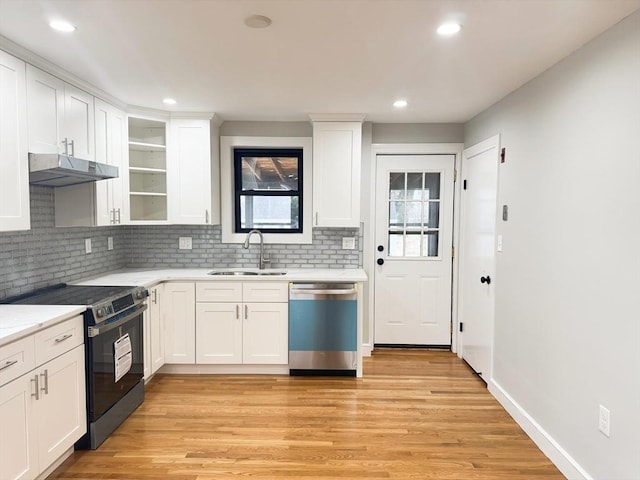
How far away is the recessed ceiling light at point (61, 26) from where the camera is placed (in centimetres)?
203

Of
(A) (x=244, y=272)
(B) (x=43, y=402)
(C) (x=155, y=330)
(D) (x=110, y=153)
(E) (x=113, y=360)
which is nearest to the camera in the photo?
(B) (x=43, y=402)

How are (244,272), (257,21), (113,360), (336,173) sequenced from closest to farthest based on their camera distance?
1. (257,21)
2. (113,360)
3. (336,173)
4. (244,272)

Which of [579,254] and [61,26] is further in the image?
[579,254]

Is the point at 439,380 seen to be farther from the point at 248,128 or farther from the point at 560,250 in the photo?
the point at 248,128

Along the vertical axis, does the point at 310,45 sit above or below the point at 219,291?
above

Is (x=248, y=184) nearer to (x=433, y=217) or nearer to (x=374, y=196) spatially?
(x=374, y=196)

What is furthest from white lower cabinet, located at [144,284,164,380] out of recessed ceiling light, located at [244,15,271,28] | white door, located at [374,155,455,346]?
recessed ceiling light, located at [244,15,271,28]

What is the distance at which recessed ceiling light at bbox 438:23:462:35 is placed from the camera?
6.62 ft

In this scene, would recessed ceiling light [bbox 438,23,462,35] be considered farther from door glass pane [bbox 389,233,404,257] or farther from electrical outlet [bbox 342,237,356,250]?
door glass pane [bbox 389,233,404,257]

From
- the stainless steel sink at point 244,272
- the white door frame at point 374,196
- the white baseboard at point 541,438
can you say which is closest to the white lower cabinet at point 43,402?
the stainless steel sink at point 244,272

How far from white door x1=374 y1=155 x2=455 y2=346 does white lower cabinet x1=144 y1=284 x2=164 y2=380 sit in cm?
217

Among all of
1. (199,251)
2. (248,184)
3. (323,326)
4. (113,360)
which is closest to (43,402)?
(113,360)

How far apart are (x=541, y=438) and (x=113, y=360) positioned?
111 inches

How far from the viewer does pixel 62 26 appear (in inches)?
81.6
